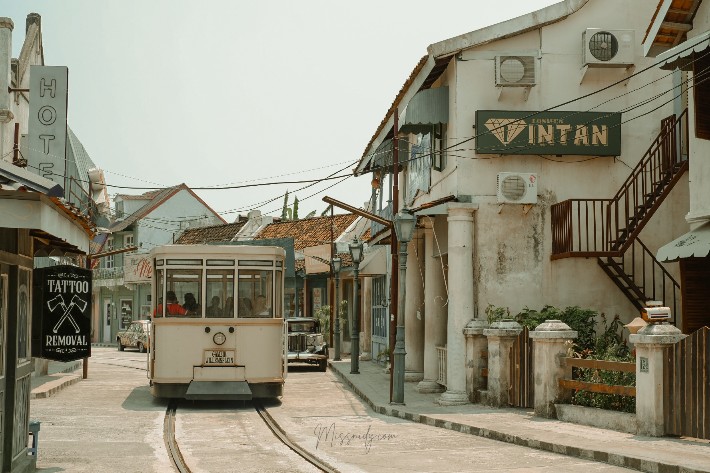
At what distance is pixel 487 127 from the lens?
1964 centimetres

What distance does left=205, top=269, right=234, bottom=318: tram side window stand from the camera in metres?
19.1

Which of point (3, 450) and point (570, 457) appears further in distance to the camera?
point (570, 457)

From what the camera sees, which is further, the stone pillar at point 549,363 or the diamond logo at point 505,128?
the diamond logo at point 505,128

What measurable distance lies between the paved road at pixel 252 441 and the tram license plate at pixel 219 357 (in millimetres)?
930

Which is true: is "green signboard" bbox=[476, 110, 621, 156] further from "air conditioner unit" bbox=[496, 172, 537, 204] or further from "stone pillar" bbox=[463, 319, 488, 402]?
"stone pillar" bbox=[463, 319, 488, 402]

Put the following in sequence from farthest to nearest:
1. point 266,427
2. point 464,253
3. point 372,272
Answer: point 372,272 → point 464,253 → point 266,427

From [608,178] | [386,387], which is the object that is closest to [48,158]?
[386,387]

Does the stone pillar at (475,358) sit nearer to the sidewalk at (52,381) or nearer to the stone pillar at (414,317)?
the stone pillar at (414,317)

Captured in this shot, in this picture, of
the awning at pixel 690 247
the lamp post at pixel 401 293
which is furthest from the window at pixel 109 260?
the awning at pixel 690 247

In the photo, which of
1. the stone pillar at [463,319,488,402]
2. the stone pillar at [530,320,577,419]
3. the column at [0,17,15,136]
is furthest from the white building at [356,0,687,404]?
the column at [0,17,15,136]

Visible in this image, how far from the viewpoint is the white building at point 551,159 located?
1956 cm

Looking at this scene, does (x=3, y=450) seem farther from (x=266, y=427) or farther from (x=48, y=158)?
(x=48, y=158)

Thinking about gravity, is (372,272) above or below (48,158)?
below

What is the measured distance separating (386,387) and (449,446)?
9.88 meters
